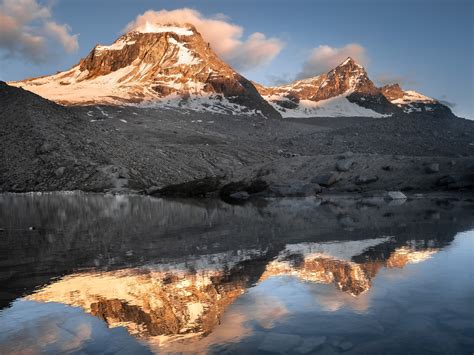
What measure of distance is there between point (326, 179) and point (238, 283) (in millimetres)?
34046

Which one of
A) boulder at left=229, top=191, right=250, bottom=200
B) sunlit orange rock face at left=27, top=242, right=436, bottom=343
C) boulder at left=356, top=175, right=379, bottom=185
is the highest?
boulder at left=356, top=175, right=379, bottom=185

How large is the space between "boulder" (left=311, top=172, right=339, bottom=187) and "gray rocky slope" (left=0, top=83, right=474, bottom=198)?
86 millimetres

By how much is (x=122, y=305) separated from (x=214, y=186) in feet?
127

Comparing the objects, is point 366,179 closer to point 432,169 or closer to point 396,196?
point 432,169

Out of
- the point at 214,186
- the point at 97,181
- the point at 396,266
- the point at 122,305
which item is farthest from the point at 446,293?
the point at 97,181

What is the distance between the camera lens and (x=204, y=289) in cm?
1003

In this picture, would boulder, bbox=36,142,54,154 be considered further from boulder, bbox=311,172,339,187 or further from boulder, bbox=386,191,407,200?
boulder, bbox=386,191,407,200

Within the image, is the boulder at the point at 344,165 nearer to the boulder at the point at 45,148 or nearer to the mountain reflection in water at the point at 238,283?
the mountain reflection in water at the point at 238,283

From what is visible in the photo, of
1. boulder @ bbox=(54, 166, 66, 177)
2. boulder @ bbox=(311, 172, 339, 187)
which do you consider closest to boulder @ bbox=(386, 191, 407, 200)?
boulder @ bbox=(311, 172, 339, 187)

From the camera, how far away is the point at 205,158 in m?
81.7

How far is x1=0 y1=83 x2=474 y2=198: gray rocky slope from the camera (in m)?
43.0

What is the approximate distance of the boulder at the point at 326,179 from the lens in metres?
43.5

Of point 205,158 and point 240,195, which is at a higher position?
point 205,158

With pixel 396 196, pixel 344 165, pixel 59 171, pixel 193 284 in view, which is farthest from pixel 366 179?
pixel 59 171
